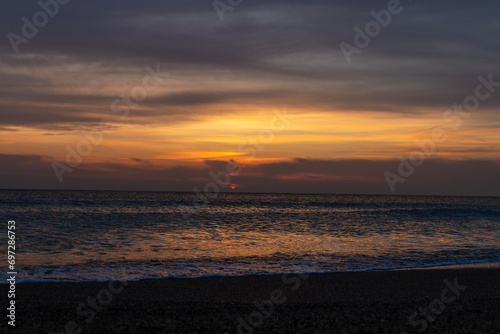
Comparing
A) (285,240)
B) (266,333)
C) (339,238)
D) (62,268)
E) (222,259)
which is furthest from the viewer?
(339,238)

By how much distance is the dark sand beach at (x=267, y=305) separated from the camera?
7.75 m

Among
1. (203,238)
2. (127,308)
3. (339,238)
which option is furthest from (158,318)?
(339,238)

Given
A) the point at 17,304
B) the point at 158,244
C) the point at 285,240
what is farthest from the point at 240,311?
the point at 285,240

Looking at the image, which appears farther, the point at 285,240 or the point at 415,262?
the point at 285,240

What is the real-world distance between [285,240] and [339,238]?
4270 mm

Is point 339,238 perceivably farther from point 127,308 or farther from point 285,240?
point 127,308

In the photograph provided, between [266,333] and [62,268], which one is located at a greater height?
[266,333]

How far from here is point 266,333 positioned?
7340 millimetres

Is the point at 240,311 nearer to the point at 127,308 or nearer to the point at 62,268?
the point at 127,308

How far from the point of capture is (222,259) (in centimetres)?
1742

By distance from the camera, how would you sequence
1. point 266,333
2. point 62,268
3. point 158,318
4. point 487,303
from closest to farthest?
1. point 266,333
2. point 158,318
3. point 487,303
4. point 62,268

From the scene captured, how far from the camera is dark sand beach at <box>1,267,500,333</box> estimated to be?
25.4 ft

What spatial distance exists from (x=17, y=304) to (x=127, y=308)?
2.71m

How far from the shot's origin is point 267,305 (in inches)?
384
